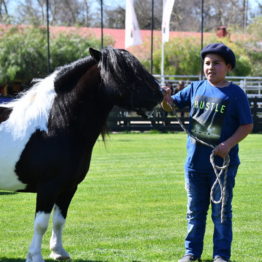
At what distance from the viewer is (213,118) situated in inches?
238

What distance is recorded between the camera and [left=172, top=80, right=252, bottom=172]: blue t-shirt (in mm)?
6004

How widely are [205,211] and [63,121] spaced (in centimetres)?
168

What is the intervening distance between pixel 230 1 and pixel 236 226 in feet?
222

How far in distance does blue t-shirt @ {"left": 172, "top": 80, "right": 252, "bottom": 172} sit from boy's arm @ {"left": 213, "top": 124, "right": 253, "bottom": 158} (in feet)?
0.20

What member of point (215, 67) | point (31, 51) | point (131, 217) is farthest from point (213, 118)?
point (31, 51)

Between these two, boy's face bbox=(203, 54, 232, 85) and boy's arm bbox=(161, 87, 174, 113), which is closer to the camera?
boy's face bbox=(203, 54, 232, 85)

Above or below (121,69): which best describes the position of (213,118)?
below

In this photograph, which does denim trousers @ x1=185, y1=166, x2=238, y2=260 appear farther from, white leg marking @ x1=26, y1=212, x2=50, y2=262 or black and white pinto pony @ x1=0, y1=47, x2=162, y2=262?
white leg marking @ x1=26, y1=212, x2=50, y2=262

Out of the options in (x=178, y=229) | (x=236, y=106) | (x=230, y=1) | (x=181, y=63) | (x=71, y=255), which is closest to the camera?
(x=236, y=106)

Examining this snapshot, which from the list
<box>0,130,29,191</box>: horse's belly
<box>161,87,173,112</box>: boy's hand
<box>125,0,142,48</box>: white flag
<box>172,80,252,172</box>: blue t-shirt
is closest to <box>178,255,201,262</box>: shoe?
<box>172,80,252,172</box>: blue t-shirt

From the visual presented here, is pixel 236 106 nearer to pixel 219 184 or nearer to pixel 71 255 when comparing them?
pixel 219 184

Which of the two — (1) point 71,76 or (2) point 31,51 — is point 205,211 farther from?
(2) point 31,51

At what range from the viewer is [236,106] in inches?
236

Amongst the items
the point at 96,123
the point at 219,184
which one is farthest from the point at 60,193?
the point at 219,184
